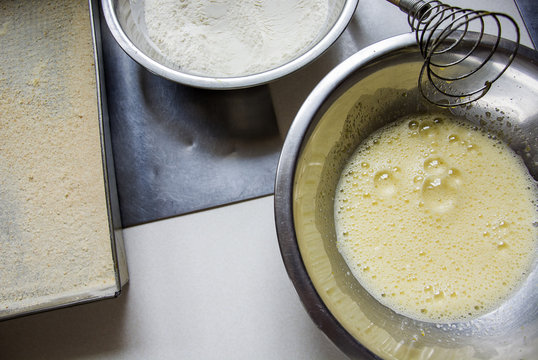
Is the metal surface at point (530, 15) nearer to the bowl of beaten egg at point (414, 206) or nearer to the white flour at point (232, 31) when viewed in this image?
the bowl of beaten egg at point (414, 206)

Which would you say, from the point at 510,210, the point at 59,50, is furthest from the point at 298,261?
the point at 59,50

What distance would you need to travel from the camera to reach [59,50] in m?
0.79

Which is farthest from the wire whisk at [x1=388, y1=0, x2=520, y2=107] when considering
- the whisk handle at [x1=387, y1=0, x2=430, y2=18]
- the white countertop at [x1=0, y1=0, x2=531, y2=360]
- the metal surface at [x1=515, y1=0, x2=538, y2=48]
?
the white countertop at [x1=0, y1=0, x2=531, y2=360]

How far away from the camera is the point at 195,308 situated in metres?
0.74

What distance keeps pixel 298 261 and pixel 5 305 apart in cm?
46

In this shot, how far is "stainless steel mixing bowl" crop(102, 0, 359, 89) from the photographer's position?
69 cm

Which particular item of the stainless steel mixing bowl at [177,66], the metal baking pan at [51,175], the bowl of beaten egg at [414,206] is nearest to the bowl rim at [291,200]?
the bowl of beaten egg at [414,206]

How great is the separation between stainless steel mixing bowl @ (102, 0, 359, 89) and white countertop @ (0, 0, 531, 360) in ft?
0.71

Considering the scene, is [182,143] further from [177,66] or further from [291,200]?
[291,200]

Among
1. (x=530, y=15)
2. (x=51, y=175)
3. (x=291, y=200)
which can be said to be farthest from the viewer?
(x=530, y=15)

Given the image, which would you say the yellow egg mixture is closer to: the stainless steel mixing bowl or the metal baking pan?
the stainless steel mixing bowl

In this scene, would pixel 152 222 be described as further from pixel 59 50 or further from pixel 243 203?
pixel 59 50

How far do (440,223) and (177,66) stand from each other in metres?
0.50

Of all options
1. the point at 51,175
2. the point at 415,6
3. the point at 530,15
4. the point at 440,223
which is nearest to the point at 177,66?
the point at 51,175
